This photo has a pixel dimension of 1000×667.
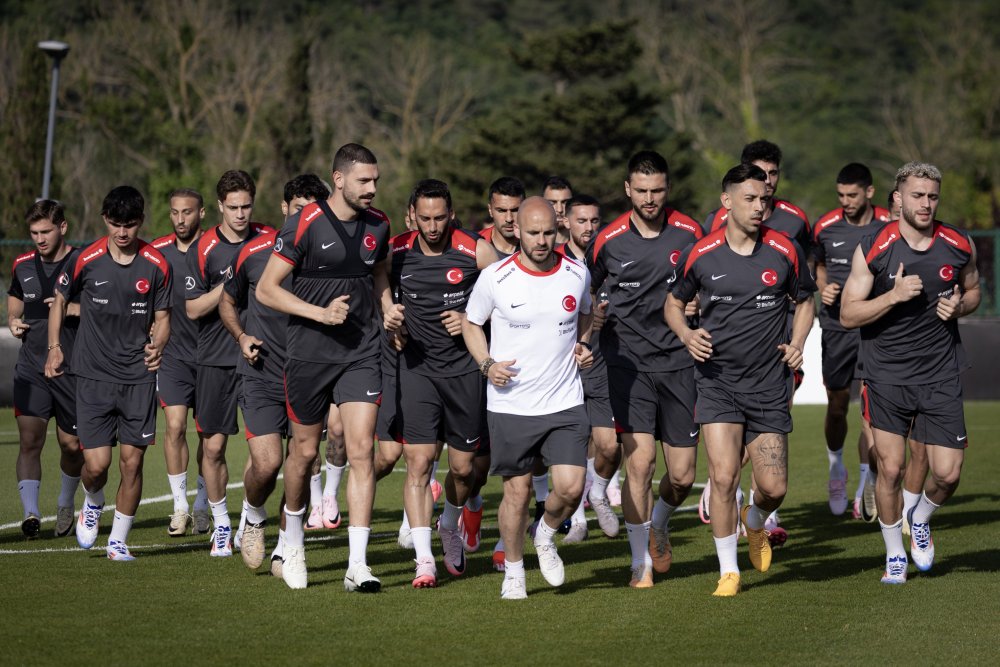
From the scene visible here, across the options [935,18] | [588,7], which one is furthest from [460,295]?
[588,7]

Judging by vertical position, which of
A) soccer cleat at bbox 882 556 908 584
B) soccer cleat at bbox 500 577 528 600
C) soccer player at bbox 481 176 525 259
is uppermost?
soccer player at bbox 481 176 525 259

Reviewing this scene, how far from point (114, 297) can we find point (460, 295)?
259 centimetres

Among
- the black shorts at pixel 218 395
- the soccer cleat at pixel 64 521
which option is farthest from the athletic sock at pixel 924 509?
the soccer cleat at pixel 64 521

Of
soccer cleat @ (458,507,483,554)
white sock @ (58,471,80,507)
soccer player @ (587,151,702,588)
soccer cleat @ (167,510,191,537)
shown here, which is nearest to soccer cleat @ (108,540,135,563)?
soccer cleat @ (167,510,191,537)

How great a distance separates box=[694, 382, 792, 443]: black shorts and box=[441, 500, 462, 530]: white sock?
179 cm

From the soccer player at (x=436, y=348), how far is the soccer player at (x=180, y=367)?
2459 mm

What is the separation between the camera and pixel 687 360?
8969 mm

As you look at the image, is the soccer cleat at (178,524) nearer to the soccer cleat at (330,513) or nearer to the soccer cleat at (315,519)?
the soccer cleat at (315,519)

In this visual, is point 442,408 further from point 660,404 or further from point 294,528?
point 660,404

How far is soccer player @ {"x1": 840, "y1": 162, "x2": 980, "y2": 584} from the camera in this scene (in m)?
8.53

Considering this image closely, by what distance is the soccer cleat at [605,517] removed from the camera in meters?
10.6

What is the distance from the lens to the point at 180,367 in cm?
1085

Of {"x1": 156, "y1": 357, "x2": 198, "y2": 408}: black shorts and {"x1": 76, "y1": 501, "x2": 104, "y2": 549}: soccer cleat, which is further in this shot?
{"x1": 156, "y1": 357, "x2": 198, "y2": 408}: black shorts

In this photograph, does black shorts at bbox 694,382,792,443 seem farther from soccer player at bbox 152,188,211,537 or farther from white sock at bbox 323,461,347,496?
soccer player at bbox 152,188,211,537
